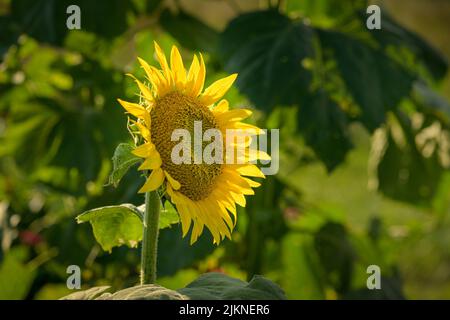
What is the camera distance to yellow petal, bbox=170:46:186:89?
2.30ft

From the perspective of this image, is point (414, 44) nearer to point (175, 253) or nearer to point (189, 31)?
point (189, 31)

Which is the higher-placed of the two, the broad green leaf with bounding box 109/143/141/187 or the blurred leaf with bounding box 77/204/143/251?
the broad green leaf with bounding box 109/143/141/187

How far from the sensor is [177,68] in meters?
0.71

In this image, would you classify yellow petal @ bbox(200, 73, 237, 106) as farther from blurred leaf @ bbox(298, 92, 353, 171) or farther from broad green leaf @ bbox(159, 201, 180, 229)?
blurred leaf @ bbox(298, 92, 353, 171)

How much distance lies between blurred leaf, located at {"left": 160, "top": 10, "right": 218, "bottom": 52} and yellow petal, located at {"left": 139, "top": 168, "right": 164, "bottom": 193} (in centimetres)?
76

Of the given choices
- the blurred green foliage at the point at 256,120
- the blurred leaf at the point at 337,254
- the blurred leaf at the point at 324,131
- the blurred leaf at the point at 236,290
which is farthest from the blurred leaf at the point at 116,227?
the blurred leaf at the point at 337,254

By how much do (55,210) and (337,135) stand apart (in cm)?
54

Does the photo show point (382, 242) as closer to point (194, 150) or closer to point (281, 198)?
point (281, 198)

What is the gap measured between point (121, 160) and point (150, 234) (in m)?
0.07

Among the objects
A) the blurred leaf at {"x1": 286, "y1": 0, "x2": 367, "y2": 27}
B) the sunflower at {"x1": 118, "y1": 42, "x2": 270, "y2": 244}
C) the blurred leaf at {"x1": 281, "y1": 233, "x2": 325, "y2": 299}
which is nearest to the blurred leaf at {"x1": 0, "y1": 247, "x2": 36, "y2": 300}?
the blurred leaf at {"x1": 281, "y1": 233, "x2": 325, "y2": 299}

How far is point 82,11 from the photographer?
131 cm

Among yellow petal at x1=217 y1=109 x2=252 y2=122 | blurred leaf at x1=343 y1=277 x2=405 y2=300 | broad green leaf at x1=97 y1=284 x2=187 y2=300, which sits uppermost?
yellow petal at x1=217 y1=109 x2=252 y2=122

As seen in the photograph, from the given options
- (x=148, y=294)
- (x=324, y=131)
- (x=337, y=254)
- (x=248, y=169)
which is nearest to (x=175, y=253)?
(x=324, y=131)
